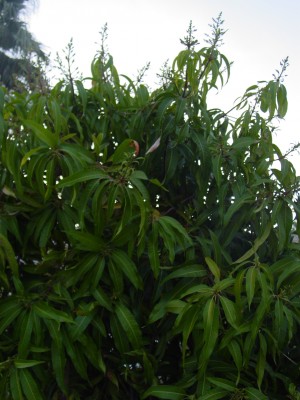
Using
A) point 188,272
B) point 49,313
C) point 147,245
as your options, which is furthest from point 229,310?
point 49,313

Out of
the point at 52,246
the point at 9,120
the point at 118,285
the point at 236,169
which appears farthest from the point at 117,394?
the point at 9,120

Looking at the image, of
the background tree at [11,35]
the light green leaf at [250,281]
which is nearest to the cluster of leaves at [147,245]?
the light green leaf at [250,281]

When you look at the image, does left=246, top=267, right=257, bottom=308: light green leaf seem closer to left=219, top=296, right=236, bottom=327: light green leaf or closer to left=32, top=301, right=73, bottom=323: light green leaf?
left=219, top=296, right=236, bottom=327: light green leaf

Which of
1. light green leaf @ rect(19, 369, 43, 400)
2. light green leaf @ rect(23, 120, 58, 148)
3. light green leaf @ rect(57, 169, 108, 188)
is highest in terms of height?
light green leaf @ rect(23, 120, 58, 148)

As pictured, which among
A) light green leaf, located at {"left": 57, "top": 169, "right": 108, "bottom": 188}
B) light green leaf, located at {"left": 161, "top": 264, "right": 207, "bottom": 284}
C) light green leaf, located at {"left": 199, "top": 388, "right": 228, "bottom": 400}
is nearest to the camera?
light green leaf, located at {"left": 57, "top": 169, "right": 108, "bottom": 188}

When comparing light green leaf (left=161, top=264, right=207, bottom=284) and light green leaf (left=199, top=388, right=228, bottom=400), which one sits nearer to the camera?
light green leaf (left=199, top=388, right=228, bottom=400)

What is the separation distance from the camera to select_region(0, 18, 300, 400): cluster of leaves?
1.57 meters

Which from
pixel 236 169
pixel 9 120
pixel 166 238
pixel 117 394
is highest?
pixel 9 120

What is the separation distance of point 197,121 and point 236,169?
0.20 m

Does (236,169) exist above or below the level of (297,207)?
above

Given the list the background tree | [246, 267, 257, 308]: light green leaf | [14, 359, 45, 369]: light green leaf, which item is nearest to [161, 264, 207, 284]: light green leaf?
[246, 267, 257, 308]: light green leaf

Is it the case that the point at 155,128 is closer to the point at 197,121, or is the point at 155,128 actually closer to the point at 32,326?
the point at 197,121

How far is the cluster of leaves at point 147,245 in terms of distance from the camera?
5.14 ft

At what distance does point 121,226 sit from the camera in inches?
59.9
